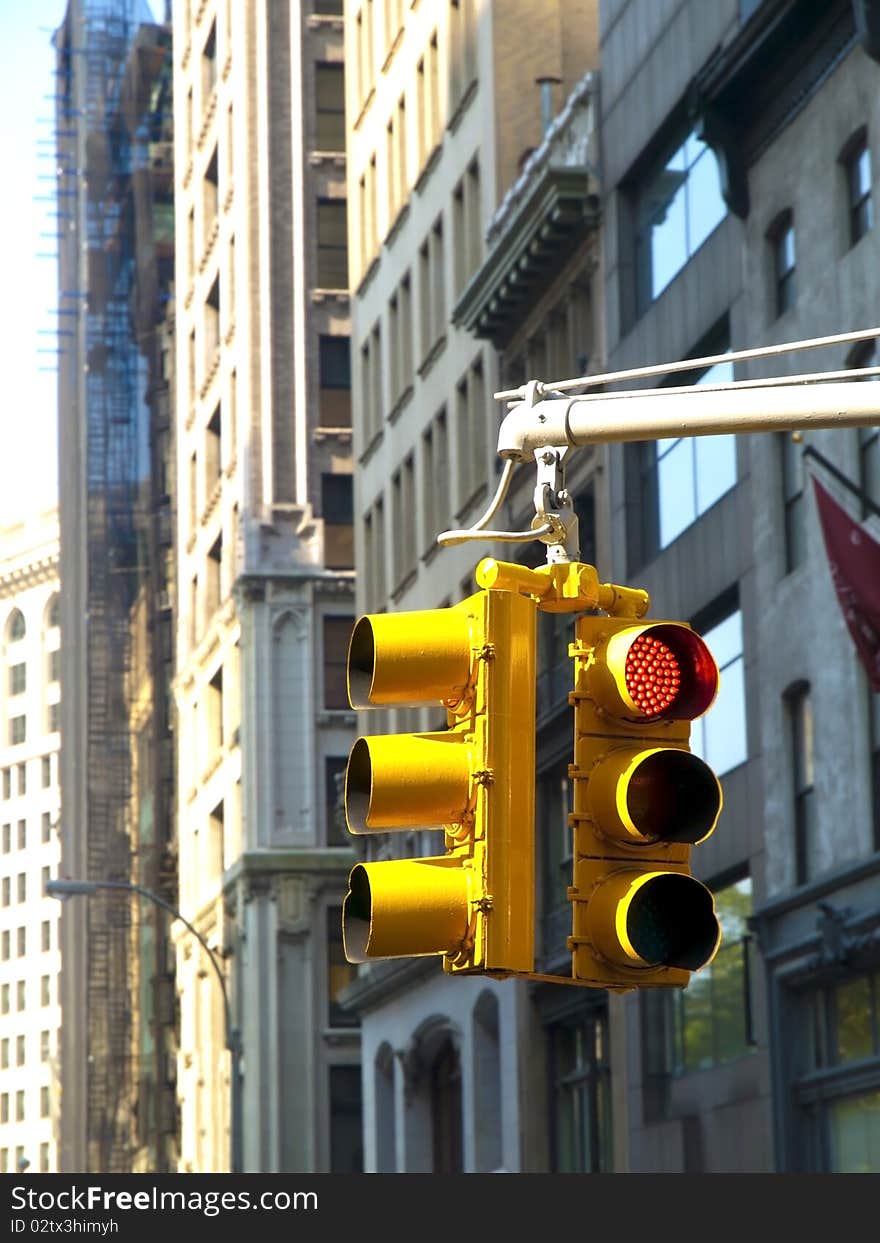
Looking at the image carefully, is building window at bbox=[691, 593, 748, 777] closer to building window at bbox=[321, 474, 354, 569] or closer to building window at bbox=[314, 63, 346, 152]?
building window at bbox=[321, 474, 354, 569]

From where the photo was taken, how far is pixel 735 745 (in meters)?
40.8

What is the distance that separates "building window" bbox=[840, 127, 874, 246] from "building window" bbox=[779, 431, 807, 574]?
3371mm

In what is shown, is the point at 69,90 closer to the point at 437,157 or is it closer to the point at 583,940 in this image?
the point at 437,157

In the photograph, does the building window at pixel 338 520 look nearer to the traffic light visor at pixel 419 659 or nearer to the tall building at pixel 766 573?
the tall building at pixel 766 573

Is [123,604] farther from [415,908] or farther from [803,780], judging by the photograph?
[415,908]

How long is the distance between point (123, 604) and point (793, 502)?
85.8 m

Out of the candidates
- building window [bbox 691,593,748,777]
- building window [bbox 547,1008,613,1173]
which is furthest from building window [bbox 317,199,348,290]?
building window [bbox 691,593,748,777]

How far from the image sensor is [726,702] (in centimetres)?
4109

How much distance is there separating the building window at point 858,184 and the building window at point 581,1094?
17905mm

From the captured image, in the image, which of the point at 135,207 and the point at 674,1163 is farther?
the point at 135,207

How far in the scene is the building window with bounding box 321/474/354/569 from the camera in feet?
286

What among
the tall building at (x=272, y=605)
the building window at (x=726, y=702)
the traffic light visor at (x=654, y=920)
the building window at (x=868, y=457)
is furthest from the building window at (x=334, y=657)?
the traffic light visor at (x=654, y=920)

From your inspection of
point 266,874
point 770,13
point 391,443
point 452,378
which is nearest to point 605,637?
point 770,13

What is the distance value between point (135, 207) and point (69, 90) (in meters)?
21.4
